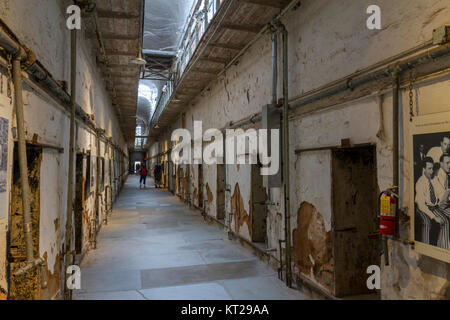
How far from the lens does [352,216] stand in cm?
405

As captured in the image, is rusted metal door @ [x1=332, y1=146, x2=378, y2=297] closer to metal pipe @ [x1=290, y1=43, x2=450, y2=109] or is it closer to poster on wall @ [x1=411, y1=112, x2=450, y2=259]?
metal pipe @ [x1=290, y1=43, x2=450, y2=109]

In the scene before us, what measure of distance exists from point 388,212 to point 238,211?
4682 mm

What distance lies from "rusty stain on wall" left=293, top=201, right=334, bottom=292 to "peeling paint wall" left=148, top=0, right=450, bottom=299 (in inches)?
0.5

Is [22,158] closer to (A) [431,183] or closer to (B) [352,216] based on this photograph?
(A) [431,183]

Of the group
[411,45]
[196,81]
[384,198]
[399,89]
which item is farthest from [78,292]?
[196,81]

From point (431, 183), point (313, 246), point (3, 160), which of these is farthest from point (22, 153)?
point (313, 246)

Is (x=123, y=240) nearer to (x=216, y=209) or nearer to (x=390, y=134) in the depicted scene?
(x=216, y=209)

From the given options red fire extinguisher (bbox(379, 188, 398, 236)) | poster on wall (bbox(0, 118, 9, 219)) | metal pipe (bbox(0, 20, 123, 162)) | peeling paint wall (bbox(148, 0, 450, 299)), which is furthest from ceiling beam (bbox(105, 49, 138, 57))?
red fire extinguisher (bbox(379, 188, 398, 236))

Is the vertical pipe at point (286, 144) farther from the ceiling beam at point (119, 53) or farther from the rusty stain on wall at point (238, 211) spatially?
the ceiling beam at point (119, 53)

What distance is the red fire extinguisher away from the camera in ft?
9.49

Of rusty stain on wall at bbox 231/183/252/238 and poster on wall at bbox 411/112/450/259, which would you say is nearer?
poster on wall at bbox 411/112/450/259

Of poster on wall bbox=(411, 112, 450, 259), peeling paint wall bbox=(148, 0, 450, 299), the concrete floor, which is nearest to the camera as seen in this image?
poster on wall bbox=(411, 112, 450, 259)

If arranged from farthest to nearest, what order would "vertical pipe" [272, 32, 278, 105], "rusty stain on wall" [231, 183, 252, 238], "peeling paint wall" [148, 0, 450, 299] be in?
"rusty stain on wall" [231, 183, 252, 238], "vertical pipe" [272, 32, 278, 105], "peeling paint wall" [148, 0, 450, 299]

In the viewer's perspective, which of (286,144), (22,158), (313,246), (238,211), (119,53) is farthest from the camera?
(238,211)
